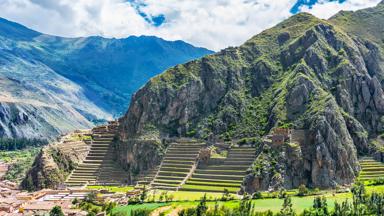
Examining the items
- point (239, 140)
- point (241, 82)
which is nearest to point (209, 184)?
point (239, 140)

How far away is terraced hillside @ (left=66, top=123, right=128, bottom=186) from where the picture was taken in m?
158

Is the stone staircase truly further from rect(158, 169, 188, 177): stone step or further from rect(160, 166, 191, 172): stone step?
rect(158, 169, 188, 177): stone step

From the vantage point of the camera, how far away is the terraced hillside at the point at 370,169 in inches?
5236

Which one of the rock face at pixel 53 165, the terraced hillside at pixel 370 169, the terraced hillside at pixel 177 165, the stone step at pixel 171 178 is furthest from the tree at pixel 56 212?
the terraced hillside at pixel 370 169

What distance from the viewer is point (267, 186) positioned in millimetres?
129750

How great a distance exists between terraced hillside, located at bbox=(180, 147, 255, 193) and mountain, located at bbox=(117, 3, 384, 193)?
395cm

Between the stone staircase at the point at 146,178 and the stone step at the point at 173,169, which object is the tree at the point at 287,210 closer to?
the stone step at the point at 173,169

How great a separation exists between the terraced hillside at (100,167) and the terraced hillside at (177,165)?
14864 mm

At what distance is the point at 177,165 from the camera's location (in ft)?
497

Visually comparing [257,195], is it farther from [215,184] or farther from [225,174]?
[225,174]

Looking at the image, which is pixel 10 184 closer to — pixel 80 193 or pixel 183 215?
pixel 80 193

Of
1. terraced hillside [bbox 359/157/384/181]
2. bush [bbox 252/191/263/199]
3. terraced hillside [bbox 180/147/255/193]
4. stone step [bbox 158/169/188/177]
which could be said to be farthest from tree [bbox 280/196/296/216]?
stone step [bbox 158/169/188/177]

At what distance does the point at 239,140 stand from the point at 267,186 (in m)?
27.3

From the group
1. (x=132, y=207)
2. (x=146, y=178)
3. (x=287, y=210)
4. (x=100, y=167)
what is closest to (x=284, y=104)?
(x=146, y=178)
